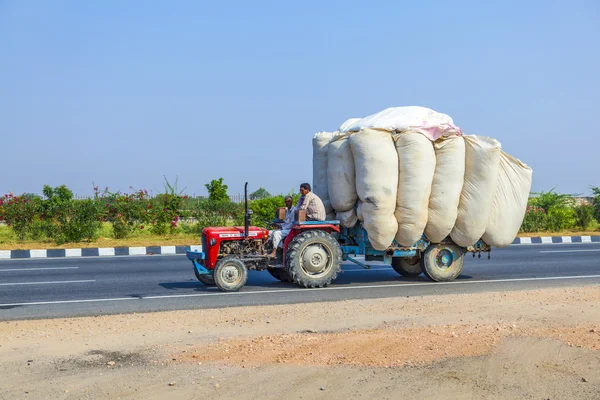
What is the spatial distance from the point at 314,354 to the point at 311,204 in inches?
210

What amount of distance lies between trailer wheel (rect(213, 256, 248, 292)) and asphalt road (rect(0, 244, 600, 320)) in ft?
0.57

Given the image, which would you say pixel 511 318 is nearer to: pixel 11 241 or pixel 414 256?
pixel 414 256

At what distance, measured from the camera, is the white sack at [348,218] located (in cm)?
1250

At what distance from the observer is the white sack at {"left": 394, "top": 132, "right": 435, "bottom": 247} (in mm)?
11938

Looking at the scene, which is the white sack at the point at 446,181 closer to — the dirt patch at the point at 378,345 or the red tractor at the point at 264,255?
the red tractor at the point at 264,255

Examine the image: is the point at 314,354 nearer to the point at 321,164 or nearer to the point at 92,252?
the point at 321,164

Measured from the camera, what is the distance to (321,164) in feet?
42.9

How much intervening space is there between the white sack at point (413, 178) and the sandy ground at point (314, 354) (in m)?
2.43

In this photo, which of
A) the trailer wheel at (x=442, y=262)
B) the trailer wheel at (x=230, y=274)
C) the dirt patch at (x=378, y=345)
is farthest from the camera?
the trailer wheel at (x=442, y=262)

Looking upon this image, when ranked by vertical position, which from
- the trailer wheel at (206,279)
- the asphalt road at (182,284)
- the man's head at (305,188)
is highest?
the man's head at (305,188)

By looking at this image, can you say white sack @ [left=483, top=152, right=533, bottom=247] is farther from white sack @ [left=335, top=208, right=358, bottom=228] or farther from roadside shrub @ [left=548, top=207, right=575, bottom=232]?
roadside shrub @ [left=548, top=207, right=575, bottom=232]

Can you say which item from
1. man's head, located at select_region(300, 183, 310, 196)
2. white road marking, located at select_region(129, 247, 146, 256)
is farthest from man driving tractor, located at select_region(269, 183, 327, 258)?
white road marking, located at select_region(129, 247, 146, 256)

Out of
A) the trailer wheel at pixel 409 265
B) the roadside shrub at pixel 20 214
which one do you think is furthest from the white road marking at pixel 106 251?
the trailer wheel at pixel 409 265

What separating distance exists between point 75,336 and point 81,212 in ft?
48.4
